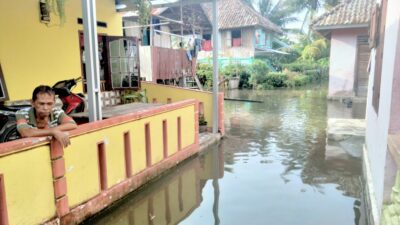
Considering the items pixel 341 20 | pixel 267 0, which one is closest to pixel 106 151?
pixel 341 20

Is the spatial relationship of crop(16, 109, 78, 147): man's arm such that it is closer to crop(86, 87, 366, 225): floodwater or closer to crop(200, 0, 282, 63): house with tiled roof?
crop(86, 87, 366, 225): floodwater

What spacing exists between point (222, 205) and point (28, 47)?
4.92m

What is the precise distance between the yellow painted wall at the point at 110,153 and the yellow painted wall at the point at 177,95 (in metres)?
2.42

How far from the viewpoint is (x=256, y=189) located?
216 inches

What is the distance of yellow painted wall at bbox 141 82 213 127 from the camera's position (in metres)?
9.07

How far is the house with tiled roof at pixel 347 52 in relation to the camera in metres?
15.1

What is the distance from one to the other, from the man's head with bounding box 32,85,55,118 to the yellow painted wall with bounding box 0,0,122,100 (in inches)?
132

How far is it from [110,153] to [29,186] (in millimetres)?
1390

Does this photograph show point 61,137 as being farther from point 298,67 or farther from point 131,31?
point 298,67

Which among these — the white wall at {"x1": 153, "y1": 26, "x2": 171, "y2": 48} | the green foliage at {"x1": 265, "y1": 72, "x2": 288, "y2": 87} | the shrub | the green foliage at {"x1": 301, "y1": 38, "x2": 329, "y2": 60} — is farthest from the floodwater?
the green foliage at {"x1": 301, "y1": 38, "x2": 329, "y2": 60}

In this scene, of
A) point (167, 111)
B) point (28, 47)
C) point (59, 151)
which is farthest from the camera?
point (28, 47)

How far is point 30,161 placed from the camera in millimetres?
3561

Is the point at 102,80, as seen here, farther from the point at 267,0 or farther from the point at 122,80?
the point at 267,0

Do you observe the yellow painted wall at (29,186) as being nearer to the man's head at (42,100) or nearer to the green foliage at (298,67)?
the man's head at (42,100)
